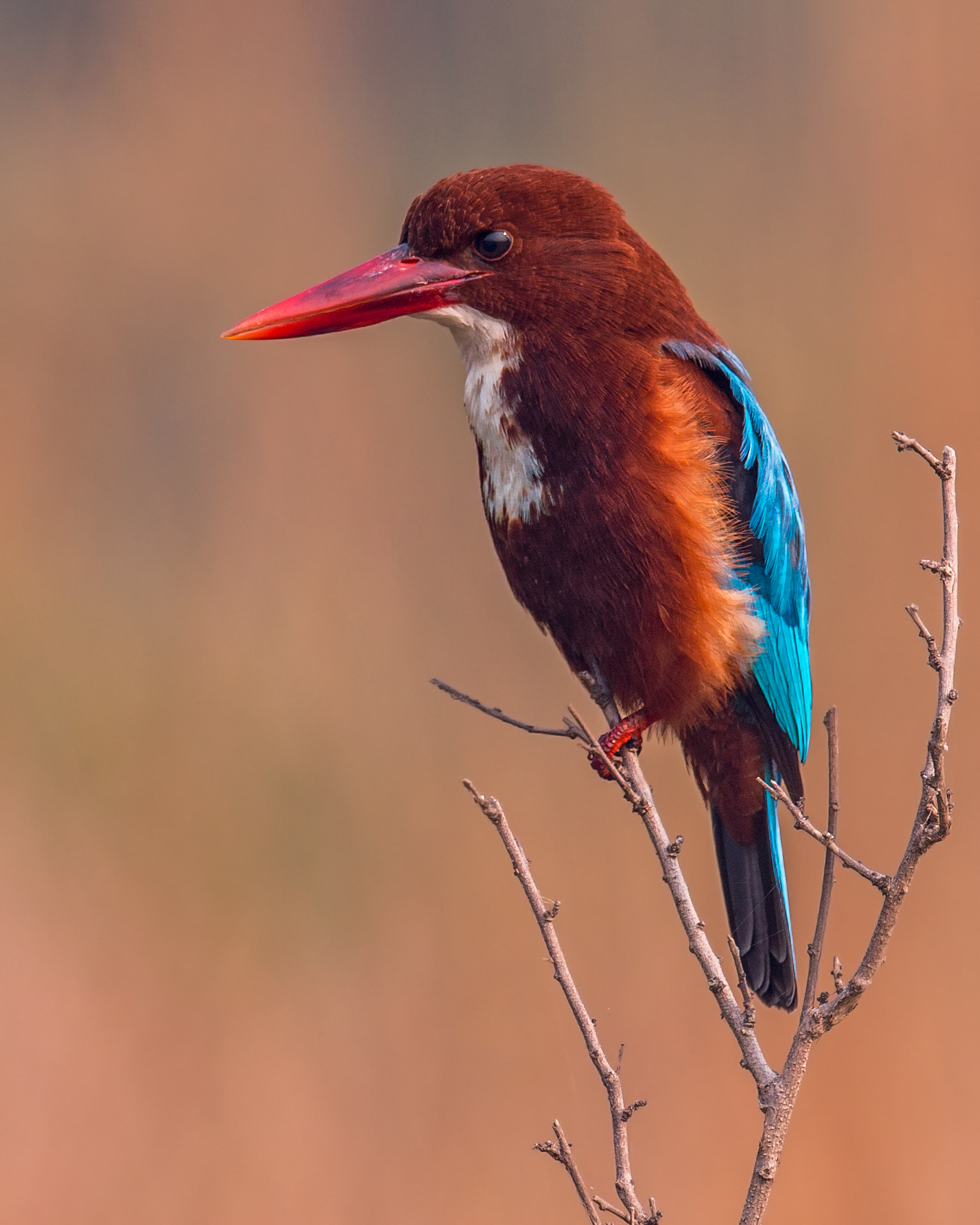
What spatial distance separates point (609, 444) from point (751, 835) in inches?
28.1

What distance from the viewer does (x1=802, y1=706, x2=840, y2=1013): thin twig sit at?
130 centimetres

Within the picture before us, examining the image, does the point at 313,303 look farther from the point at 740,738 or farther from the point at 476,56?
the point at 476,56

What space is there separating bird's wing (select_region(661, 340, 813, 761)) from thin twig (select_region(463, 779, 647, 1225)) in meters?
0.71

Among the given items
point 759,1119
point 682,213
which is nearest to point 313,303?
point 682,213

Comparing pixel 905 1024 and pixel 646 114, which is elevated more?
pixel 646 114

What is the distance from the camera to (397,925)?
106 inches

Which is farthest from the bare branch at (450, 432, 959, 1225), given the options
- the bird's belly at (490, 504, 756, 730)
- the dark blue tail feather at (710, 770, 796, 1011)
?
the dark blue tail feather at (710, 770, 796, 1011)

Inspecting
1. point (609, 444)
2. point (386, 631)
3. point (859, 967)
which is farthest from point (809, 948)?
point (386, 631)

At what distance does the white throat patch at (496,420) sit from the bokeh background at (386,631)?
77cm

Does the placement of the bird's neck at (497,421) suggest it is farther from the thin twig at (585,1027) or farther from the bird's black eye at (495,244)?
the thin twig at (585,1027)

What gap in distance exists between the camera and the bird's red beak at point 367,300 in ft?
6.30

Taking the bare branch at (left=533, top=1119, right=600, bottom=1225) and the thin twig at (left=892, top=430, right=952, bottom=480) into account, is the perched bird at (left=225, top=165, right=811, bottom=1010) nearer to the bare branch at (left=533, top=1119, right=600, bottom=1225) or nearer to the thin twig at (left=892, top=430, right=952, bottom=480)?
the thin twig at (left=892, top=430, right=952, bottom=480)

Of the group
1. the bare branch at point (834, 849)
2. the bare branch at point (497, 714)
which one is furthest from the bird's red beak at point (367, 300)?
the bare branch at point (834, 849)

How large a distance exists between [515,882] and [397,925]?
0.85 ft
